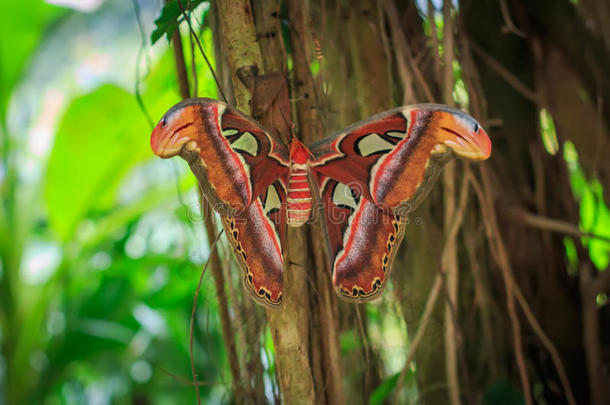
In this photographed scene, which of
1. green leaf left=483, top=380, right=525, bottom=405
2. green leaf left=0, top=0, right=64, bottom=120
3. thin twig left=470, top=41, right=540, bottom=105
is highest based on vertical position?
green leaf left=0, top=0, right=64, bottom=120

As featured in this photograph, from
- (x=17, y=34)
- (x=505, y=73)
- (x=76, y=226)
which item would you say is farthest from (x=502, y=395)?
(x=17, y=34)

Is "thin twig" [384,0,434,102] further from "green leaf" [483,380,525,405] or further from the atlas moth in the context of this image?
"green leaf" [483,380,525,405]

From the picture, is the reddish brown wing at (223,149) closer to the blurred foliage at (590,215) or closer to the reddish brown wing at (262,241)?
the reddish brown wing at (262,241)

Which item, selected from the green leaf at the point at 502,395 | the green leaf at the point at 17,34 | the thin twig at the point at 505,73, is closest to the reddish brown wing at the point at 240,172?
the green leaf at the point at 502,395

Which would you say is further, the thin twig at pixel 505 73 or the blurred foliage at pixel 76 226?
the blurred foliage at pixel 76 226

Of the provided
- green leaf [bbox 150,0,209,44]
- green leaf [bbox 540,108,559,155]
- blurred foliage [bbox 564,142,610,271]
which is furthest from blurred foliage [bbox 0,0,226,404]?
blurred foliage [bbox 564,142,610,271]

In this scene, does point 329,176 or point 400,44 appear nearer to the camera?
point 329,176

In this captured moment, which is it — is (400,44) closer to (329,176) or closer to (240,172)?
(329,176)
